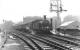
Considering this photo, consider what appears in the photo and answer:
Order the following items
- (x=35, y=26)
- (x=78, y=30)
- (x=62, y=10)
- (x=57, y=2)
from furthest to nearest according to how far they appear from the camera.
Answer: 1. (x=57, y=2)
2. (x=62, y=10)
3. (x=35, y=26)
4. (x=78, y=30)

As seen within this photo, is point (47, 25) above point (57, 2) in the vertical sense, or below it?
below

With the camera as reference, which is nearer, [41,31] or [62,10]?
[41,31]

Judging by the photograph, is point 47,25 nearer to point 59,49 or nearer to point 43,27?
point 43,27

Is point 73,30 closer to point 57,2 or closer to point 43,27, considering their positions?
point 43,27

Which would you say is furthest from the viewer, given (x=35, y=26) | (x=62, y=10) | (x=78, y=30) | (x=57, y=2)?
(x=57, y=2)

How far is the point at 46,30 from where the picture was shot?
127 ft

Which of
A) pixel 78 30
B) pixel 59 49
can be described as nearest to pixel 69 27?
pixel 78 30

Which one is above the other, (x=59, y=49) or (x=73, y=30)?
(x=59, y=49)

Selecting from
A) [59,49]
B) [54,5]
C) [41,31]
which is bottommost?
[41,31]

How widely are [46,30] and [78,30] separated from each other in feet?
24.0

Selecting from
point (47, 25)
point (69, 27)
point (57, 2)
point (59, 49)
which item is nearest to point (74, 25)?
point (69, 27)

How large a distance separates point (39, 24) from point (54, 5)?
12.4 m

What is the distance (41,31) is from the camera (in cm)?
3884

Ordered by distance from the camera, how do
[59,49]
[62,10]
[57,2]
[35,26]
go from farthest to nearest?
[57,2], [62,10], [35,26], [59,49]
